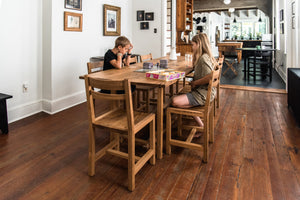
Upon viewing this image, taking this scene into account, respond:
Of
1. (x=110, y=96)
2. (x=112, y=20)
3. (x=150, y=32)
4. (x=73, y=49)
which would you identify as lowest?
(x=110, y=96)

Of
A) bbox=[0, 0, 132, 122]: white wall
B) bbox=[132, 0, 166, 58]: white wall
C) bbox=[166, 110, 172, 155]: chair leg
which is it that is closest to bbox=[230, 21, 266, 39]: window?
bbox=[132, 0, 166, 58]: white wall

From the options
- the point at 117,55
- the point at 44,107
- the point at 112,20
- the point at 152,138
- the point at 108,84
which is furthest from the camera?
the point at 112,20

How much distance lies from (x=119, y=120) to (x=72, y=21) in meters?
2.73

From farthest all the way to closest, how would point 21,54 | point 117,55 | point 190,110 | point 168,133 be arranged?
point 21,54 → point 117,55 → point 168,133 → point 190,110

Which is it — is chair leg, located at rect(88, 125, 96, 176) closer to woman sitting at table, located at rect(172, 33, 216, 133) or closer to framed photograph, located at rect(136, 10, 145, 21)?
woman sitting at table, located at rect(172, 33, 216, 133)

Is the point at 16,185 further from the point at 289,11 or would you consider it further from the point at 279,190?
the point at 289,11

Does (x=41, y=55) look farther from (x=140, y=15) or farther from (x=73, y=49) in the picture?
(x=140, y=15)

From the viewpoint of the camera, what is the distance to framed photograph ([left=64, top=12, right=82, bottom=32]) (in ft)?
12.8

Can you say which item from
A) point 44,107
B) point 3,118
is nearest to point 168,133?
point 3,118

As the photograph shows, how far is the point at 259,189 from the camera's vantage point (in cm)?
187

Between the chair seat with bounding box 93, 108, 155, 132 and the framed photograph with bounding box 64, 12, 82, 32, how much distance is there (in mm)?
2391

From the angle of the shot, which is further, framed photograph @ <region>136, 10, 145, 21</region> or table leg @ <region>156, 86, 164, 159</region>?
framed photograph @ <region>136, 10, 145, 21</region>

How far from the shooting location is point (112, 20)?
5172 mm

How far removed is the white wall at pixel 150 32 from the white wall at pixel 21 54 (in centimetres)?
267
